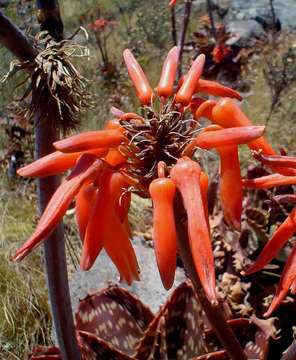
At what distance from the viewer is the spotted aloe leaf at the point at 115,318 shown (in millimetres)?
2424

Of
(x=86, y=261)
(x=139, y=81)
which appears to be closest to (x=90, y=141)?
(x=86, y=261)

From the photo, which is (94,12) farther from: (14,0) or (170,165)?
(170,165)

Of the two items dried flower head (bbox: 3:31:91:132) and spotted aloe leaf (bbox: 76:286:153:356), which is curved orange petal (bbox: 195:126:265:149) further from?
spotted aloe leaf (bbox: 76:286:153:356)

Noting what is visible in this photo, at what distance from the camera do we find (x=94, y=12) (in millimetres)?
11719

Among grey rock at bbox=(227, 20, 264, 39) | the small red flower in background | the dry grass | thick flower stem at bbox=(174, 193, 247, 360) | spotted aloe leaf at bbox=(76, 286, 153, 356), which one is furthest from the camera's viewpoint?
grey rock at bbox=(227, 20, 264, 39)

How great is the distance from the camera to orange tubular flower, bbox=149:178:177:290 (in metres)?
1.14

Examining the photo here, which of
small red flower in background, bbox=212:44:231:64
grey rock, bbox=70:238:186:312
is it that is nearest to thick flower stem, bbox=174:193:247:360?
grey rock, bbox=70:238:186:312

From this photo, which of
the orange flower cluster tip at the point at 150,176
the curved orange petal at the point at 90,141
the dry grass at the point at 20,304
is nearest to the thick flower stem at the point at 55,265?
the orange flower cluster tip at the point at 150,176

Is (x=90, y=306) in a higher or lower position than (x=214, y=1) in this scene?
lower

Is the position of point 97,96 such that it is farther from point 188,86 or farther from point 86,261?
point 86,261

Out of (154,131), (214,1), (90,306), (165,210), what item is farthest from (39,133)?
(214,1)

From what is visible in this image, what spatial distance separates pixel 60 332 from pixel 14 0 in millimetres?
1798

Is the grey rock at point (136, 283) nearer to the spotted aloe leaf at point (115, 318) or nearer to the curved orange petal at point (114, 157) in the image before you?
the spotted aloe leaf at point (115, 318)

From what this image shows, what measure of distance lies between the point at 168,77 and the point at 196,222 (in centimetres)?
50
